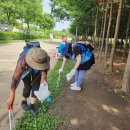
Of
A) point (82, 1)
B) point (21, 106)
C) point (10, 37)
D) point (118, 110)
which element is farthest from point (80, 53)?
point (10, 37)

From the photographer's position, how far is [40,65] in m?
4.18

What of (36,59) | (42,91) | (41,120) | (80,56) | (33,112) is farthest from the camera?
(80,56)

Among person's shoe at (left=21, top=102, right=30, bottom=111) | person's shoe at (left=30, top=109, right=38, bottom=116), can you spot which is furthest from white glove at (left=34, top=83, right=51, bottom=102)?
person's shoe at (left=21, top=102, right=30, bottom=111)

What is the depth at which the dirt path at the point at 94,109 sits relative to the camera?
515cm

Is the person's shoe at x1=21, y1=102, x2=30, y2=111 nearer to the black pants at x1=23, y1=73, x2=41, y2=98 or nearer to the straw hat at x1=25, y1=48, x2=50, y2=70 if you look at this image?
the black pants at x1=23, y1=73, x2=41, y2=98

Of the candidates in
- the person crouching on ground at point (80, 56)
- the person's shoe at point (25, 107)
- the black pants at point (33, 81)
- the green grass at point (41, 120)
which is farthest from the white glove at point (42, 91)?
the person crouching on ground at point (80, 56)

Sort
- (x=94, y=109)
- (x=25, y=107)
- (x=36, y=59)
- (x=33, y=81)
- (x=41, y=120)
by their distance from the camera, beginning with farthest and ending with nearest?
(x=94, y=109), (x=25, y=107), (x=33, y=81), (x=41, y=120), (x=36, y=59)

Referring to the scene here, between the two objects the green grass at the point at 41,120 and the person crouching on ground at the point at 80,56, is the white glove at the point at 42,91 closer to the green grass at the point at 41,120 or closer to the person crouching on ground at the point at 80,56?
the green grass at the point at 41,120

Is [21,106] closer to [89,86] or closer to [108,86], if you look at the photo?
[89,86]

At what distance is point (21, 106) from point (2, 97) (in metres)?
1.00

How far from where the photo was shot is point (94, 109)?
6145 mm

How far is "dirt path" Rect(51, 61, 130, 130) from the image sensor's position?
5.15m

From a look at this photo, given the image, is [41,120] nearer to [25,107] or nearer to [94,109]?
[25,107]

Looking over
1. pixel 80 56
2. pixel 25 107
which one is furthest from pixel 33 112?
pixel 80 56
